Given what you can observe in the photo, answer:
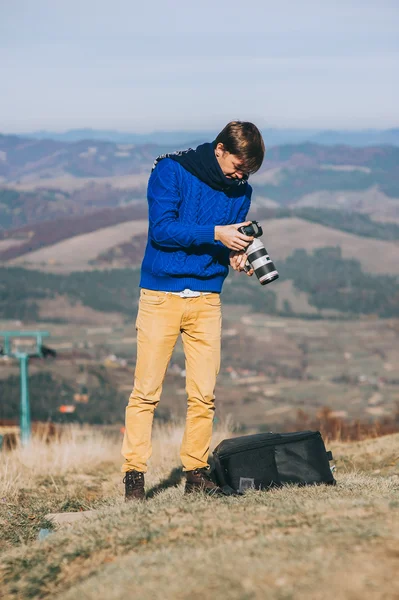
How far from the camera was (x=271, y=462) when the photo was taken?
5.55m

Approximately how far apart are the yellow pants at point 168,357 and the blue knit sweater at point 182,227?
0.11m

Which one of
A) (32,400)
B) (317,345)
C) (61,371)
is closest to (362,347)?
(317,345)

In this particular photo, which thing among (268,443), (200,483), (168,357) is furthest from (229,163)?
(200,483)

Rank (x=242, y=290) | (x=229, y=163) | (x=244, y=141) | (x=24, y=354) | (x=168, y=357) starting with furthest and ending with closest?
(x=242, y=290)
(x=24, y=354)
(x=168, y=357)
(x=229, y=163)
(x=244, y=141)

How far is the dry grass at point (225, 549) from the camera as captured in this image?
10.6 ft

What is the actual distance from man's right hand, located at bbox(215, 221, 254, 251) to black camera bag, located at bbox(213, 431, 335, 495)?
139 cm

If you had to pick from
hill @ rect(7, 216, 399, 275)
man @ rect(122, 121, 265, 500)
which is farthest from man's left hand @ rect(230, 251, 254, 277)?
hill @ rect(7, 216, 399, 275)

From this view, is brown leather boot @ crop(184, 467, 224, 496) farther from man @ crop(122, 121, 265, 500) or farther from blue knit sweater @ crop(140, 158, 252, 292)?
blue knit sweater @ crop(140, 158, 252, 292)

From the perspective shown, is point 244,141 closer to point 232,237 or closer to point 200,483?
point 232,237

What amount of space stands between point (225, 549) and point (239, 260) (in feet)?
6.60

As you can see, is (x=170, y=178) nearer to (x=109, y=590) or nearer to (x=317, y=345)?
(x=109, y=590)

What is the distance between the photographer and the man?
5.00 m

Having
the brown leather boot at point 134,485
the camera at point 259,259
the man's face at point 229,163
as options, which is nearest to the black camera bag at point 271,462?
the brown leather boot at point 134,485

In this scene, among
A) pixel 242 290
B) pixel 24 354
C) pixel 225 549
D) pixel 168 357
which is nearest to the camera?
pixel 225 549
